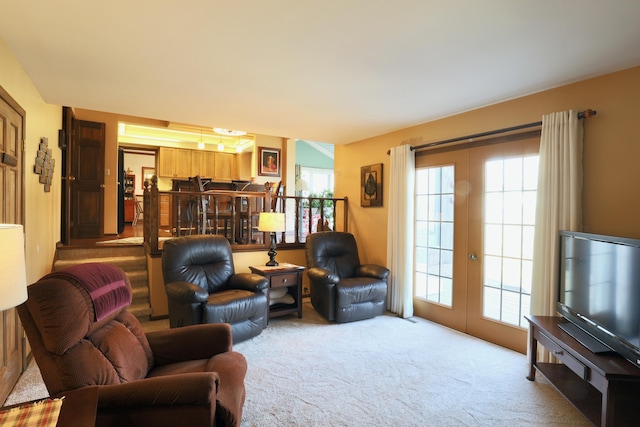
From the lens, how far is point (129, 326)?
2.07 metres

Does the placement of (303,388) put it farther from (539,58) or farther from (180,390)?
(539,58)

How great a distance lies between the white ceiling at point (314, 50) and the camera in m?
1.86

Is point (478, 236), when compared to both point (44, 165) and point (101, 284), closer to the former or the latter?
point (101, 284)

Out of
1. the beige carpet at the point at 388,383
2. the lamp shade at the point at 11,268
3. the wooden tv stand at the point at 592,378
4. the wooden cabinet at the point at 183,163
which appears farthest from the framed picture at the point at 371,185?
the wooden cabinet at the point at 183,163

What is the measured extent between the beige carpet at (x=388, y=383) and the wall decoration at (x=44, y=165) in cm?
178

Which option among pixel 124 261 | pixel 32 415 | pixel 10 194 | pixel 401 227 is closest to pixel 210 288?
pixel 124 261

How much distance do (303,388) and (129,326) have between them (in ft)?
4.44

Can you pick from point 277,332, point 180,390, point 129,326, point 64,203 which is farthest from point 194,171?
point 180,390

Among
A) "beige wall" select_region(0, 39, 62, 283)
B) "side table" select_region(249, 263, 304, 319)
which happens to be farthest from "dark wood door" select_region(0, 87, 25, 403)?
"side table" select_region(249, 263, 304, 319)

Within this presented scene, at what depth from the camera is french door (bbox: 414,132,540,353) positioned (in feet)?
10.8

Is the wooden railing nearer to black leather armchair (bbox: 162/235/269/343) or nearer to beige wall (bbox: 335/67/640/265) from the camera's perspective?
black leather armchair (bbox: 162/235/269/343)

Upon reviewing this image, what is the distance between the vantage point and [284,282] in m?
4.20

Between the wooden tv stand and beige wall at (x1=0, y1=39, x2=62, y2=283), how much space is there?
4.19 metres

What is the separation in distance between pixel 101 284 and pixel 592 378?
298 cm
